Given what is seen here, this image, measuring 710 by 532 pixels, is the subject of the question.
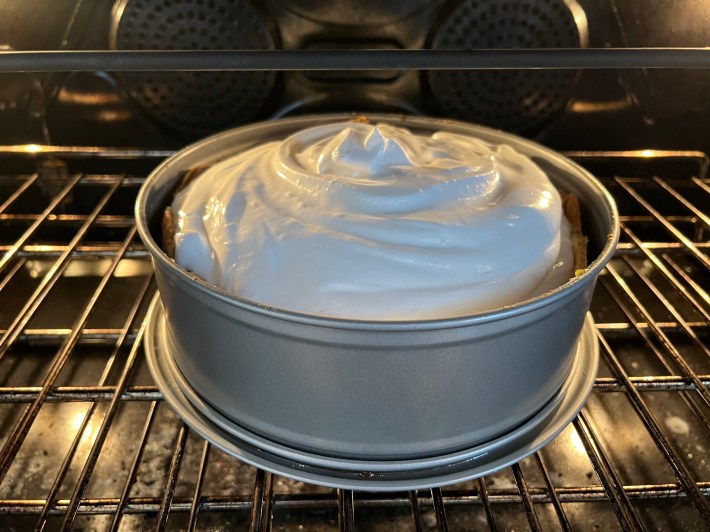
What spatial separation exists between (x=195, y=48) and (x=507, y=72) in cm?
55

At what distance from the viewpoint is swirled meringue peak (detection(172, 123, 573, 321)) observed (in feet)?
2.23

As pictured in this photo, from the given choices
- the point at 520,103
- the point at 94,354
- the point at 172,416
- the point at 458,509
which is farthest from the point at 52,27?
the point at 458,509

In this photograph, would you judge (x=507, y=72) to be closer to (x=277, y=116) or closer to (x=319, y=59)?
(x=277, y=116)

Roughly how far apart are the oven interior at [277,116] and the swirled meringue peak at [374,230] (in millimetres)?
222

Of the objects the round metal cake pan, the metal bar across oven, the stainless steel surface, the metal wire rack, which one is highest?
the metal bar across oven

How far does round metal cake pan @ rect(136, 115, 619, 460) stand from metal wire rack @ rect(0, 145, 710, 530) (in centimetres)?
8

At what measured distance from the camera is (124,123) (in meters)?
1.17

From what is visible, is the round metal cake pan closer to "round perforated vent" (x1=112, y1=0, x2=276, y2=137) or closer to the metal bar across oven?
the metal bar across oven

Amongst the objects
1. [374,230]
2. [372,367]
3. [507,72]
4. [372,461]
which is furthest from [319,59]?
[507,72]

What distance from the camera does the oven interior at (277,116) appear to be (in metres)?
0.78

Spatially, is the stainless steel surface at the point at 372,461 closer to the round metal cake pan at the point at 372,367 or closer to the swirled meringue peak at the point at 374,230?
the round metal cake pan at the point at 372,367

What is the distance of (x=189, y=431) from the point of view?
2.89 ft

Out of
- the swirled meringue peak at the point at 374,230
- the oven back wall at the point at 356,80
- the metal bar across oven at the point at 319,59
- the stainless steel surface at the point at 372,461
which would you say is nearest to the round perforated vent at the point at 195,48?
the oven back wall at the point at 356,80

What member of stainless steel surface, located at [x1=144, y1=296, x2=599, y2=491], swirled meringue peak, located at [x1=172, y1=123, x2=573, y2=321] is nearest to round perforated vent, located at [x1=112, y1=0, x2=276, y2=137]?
swirled meringue peak, located at [x1=172, y1=123, x2=573, y2=321]
